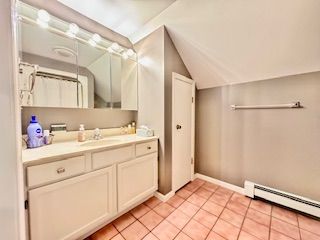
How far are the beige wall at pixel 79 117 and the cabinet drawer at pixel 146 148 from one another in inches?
23.9

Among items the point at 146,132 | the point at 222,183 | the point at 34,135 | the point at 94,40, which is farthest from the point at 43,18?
the point at 222,183

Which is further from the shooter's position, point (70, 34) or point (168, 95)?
point (168, 95)

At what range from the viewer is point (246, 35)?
1.43 metres

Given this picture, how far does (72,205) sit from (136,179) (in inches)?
24.6

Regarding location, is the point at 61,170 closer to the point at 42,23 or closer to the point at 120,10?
the point at 42,23

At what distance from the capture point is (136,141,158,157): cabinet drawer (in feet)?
5.13

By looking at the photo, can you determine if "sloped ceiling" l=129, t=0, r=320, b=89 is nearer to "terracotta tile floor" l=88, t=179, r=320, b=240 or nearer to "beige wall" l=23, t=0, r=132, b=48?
"beige wall" l=23, t=0, r=132, b=48

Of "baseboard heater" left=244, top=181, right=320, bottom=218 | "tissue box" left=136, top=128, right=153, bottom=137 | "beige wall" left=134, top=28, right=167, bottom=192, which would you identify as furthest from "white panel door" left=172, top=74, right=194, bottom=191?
"baseboard heater" left=244, top=181, right=320, bottom=218

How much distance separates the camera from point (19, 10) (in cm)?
123

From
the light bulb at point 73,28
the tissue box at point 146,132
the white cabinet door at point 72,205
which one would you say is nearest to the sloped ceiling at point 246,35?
the light bulb at point 73,28

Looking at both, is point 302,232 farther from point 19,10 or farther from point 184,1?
point 19,10

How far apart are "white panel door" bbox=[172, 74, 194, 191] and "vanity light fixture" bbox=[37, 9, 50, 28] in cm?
140

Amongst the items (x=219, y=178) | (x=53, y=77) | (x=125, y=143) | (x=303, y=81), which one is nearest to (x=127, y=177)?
(x=125, y=143)

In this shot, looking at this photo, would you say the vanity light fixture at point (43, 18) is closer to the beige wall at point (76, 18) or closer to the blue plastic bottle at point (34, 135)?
the beige wall at point (76, 18)
